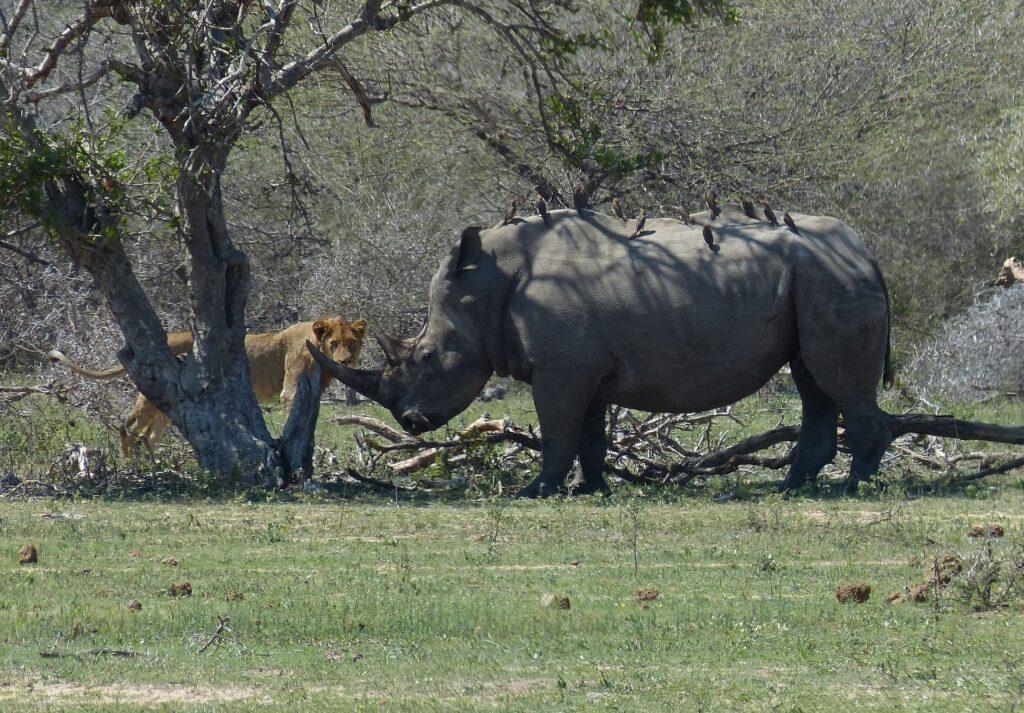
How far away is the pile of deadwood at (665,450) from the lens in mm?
14469

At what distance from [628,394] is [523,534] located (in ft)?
9.75

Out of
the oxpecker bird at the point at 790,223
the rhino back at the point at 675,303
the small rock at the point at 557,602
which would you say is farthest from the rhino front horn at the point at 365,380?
the small rock at the point at 557,602

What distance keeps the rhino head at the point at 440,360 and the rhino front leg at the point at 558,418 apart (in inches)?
29.8

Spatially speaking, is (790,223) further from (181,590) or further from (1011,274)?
(181,590)

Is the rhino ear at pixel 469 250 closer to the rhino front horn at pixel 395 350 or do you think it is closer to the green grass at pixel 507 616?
the rhino front horn at pixel 395 350

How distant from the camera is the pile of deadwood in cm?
1447

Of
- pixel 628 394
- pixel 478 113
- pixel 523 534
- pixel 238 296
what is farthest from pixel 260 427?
pixel 478 113

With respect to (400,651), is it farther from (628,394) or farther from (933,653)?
(628,394)

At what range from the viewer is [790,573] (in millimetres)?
9055

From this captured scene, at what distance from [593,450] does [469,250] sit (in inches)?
81.1

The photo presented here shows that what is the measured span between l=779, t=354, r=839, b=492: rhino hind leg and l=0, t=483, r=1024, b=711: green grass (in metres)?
2.14

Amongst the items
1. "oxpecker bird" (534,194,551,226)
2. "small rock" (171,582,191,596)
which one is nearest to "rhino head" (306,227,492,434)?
"oxpecker bird" (534,194,551,226)

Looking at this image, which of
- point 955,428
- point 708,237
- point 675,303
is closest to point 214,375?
point 675,303

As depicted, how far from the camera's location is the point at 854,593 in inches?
317
